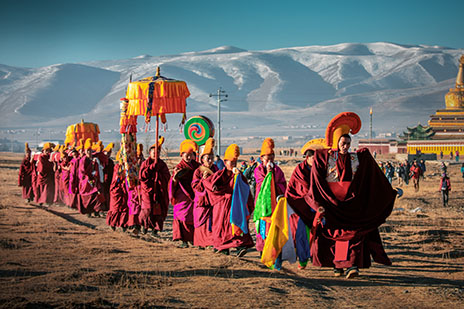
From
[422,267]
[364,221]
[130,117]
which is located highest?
[130,117]

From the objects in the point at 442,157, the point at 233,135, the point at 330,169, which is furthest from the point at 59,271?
the point at 233,135

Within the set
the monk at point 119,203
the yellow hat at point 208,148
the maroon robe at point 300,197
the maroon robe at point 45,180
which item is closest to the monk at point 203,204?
the yellow hat at point 208,148

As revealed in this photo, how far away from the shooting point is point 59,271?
8594mm

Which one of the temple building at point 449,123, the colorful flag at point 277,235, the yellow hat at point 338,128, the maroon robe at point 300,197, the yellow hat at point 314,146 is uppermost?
the temple building at point 449,123

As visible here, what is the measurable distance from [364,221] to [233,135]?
19073 centimetres

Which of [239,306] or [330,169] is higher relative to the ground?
[330,169]

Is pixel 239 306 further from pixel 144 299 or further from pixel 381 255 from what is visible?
pixel 381 255

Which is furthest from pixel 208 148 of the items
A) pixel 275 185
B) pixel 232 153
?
pixel 275 185

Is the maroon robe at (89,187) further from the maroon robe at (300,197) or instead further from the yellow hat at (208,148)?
the maroon robe at (300,197)

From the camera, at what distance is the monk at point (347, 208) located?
884cm

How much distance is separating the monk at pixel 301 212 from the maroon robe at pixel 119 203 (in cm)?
565

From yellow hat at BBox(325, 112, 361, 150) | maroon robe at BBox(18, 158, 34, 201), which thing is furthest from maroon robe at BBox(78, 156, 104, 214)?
yellow hat at BBox(325, 112, 361, 150)

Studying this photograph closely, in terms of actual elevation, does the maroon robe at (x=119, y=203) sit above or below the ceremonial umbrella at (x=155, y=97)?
below

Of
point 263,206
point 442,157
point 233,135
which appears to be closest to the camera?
point 263,206
